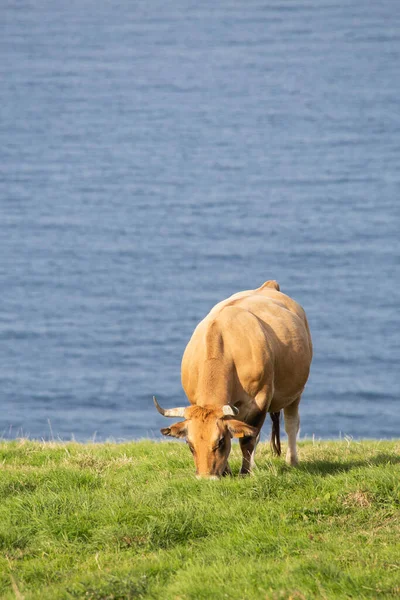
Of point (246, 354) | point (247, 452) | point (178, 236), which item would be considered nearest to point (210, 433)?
point (247, 452)

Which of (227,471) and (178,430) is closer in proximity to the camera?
(178,430)

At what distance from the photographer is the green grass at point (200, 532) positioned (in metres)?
7.89

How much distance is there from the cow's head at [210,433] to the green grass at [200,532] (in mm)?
288

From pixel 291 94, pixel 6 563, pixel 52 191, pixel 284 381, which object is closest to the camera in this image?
pixel 6 563

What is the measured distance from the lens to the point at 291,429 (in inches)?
527

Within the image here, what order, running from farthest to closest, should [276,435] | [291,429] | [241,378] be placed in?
[276,435], [291,429], [241,378]

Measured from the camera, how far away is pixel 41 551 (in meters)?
9.06

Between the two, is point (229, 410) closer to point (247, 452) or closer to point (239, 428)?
point (239, 428)

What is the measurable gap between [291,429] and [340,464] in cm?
145

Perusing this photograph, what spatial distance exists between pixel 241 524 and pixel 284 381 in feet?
12.4

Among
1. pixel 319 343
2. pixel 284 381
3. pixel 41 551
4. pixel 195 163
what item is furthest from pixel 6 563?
pixel 195 163

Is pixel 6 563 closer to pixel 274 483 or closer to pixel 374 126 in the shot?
pixel 274 483

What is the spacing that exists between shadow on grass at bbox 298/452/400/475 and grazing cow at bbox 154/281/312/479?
2.20 feet

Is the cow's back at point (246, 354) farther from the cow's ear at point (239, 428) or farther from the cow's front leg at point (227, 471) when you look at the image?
the cow's front leg at point (227, 471)
